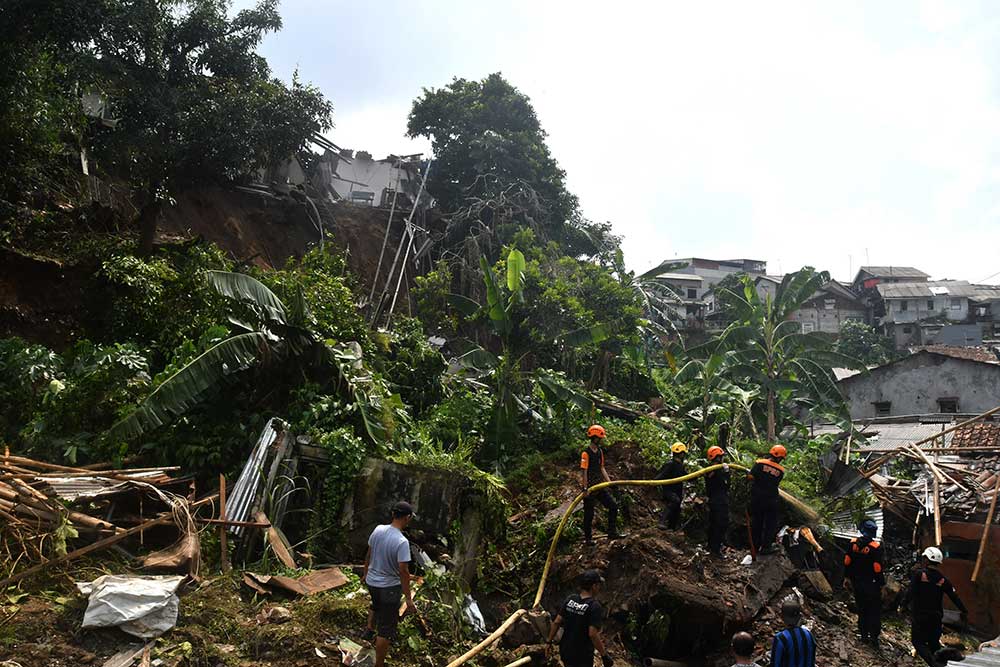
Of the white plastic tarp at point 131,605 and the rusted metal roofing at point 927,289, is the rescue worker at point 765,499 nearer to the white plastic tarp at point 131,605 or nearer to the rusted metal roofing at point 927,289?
the white plastic tarp at point 131,605

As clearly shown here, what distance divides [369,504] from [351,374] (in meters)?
2.24

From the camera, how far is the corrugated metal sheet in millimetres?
10008

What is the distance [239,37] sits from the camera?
1902 cm

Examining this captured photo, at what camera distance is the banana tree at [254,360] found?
26.3 feet

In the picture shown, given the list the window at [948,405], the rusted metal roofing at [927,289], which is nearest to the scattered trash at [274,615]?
the window at [948,405]

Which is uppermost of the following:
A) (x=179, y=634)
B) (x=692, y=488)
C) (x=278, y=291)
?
(x=278, y=291)

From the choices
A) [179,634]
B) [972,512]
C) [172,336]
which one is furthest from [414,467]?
[972,512]

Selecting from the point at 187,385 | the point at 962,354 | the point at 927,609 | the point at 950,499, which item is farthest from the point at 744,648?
the point at 962,354

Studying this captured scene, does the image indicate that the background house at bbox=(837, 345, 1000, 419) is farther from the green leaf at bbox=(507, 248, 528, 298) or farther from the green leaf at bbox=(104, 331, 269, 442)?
the green leaf at bbox=(104, 331, 269, 442)

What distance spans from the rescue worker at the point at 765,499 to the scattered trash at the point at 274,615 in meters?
5.42

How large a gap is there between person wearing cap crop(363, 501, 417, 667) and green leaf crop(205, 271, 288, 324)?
4775 mm

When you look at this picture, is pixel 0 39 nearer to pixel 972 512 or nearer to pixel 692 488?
pixel 692 488

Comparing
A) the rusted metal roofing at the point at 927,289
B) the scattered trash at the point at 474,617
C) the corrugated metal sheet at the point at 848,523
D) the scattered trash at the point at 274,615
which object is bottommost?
the scattered trash at the point at 474,617

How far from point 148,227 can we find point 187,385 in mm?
6431
